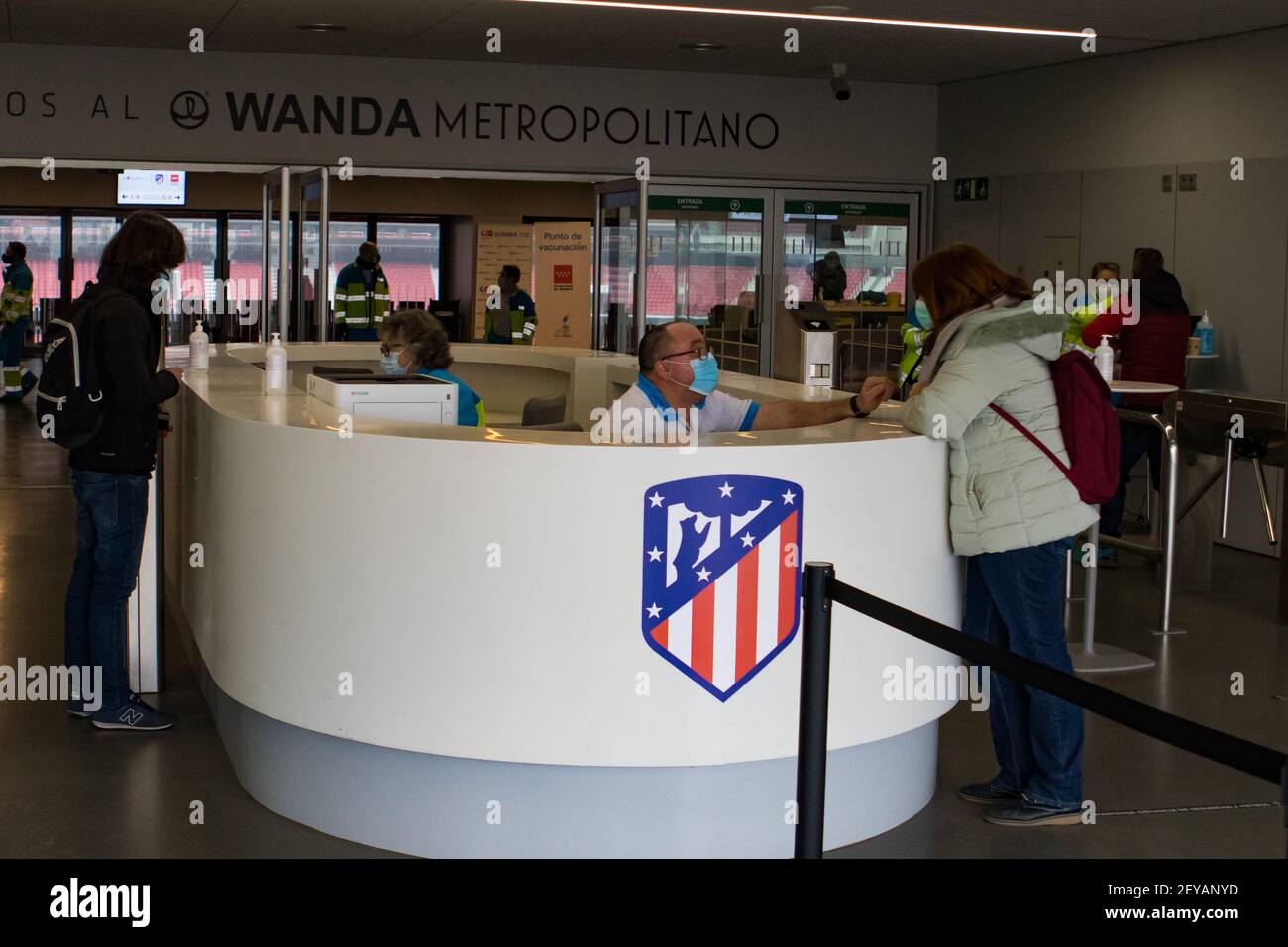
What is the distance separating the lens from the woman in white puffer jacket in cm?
369

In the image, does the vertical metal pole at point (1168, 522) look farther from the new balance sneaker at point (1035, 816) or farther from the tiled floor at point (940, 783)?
the new balance sneaker at point (1035, 816)

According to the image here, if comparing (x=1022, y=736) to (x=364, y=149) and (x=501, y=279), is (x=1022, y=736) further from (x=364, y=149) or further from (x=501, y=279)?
(x=501, y=279)

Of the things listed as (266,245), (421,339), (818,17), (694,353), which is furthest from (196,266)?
(694,353)

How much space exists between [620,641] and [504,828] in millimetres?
558

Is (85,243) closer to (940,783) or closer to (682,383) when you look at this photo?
(682,383)

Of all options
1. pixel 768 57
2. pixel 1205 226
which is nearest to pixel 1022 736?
pixel 1205 226

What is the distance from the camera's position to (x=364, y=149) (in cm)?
1064

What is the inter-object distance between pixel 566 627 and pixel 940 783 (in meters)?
1.45

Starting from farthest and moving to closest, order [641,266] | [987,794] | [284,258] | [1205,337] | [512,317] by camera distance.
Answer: [512,317] → [284,258] → [641,266] → [1205,337] → [987,794]

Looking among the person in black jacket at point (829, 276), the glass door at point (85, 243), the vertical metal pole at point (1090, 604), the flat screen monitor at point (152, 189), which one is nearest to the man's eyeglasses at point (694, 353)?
the vertical metal pole at point (1090, 604)

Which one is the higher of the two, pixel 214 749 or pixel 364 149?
pixel 364 149

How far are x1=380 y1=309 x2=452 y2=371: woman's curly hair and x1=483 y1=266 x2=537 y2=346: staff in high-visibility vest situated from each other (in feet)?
21.6

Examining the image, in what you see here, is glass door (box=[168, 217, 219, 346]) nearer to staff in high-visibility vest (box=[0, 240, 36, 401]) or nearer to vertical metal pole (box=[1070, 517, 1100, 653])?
staff in high-visibility vest (box=[0, 240, 36, 401])

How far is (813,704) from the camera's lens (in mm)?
2533
